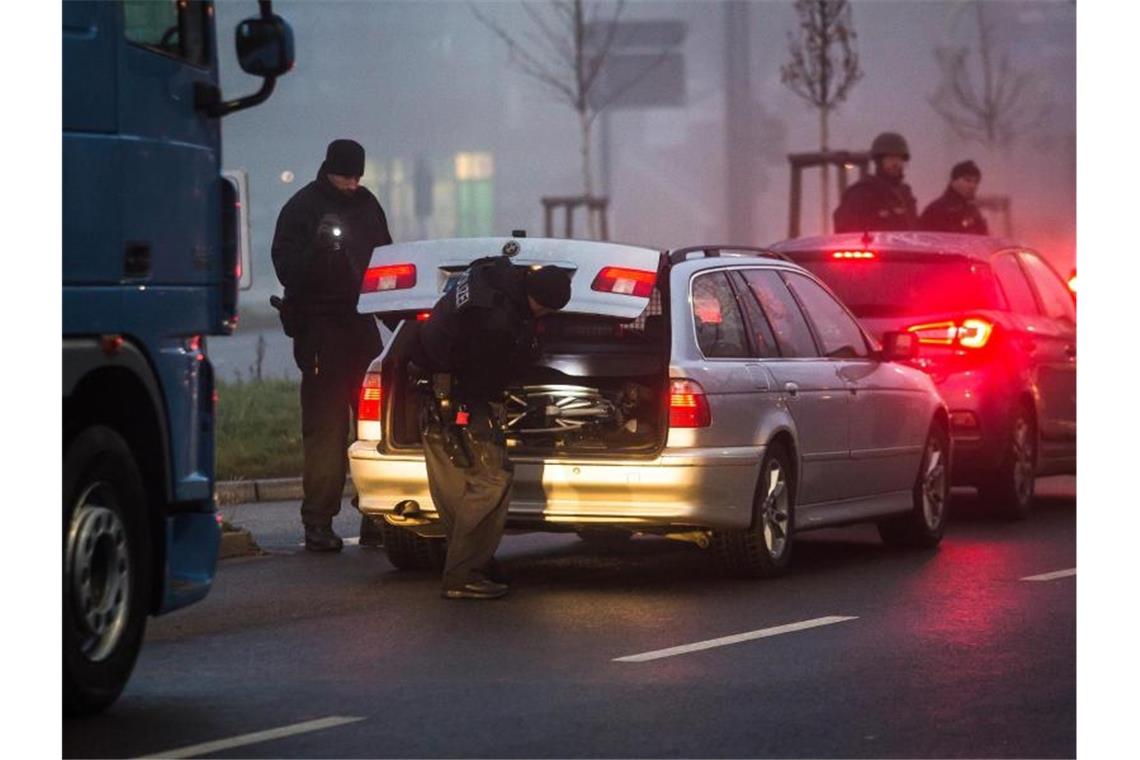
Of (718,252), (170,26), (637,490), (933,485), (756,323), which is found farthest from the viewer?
(933,485)

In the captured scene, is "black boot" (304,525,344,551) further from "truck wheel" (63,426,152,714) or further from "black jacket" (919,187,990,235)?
"black jacket" (919,187,990,235)

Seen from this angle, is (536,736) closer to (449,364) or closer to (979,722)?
(979,722)

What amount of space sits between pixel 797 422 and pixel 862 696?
4.00 metres

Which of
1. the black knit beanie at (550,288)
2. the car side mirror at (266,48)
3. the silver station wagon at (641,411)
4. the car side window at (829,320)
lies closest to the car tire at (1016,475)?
the car side window at (829,320)

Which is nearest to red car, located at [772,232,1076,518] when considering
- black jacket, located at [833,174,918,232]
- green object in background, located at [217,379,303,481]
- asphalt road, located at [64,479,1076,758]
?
asphalt road, located at [64,479,1076,758]

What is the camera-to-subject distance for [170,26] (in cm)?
897

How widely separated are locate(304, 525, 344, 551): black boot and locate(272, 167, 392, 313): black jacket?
1.13 metres

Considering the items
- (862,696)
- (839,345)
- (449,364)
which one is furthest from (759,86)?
(862,696)

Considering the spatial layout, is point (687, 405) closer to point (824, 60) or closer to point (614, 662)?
point (614, 662)

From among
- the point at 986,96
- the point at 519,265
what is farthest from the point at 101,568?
the point at 986,96

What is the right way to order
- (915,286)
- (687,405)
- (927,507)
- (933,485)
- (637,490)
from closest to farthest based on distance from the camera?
(637,490) < (687,405) < (927,507) < (933,485) < (915,286)

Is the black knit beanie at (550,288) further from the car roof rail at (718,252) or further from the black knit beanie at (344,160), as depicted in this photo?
the black knit beanie at (344,160)

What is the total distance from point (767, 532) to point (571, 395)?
111 centimetres
